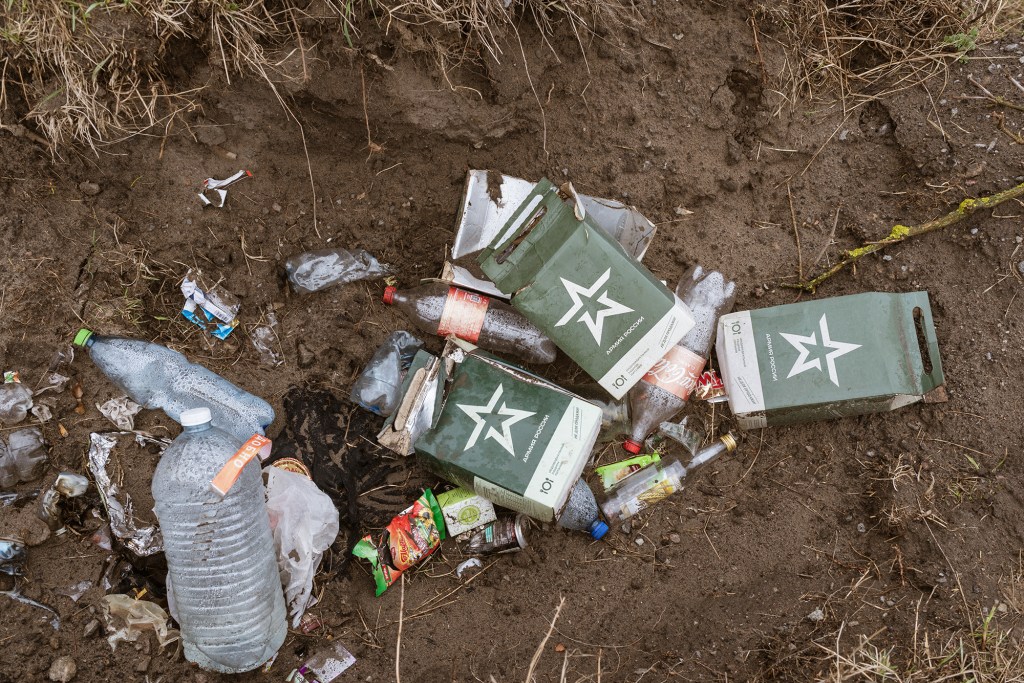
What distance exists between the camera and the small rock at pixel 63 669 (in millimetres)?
2068

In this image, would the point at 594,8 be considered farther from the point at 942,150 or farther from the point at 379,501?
the point at 379,501

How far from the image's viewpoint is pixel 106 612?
7.02 ft

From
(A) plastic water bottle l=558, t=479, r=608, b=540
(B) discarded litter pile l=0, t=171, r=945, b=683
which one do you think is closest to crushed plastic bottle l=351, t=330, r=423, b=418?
(B) discarded litter pile l=0, t=171, r=945, b=683

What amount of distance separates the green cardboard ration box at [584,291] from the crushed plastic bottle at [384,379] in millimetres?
540

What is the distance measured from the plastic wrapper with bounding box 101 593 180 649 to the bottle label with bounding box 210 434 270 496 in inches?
20.4

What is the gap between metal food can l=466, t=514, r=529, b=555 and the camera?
2354 millimetres

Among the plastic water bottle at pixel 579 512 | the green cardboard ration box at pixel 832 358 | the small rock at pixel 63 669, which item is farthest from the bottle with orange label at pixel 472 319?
the small rock at pixel 63 669

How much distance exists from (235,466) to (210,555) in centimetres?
33

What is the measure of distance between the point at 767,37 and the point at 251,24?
1.85 metres

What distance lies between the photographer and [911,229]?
2.35 metres

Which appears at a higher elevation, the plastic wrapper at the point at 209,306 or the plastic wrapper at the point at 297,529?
the plastic wrapper at the point at 209,306

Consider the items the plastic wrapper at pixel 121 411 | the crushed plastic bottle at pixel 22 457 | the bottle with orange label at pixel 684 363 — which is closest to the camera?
the crushed plastic bottle at pixel 22 457

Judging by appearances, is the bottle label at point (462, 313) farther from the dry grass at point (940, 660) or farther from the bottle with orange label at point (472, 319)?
the dry grass at point (940, 660)

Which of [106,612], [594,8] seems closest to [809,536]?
[594,8]
